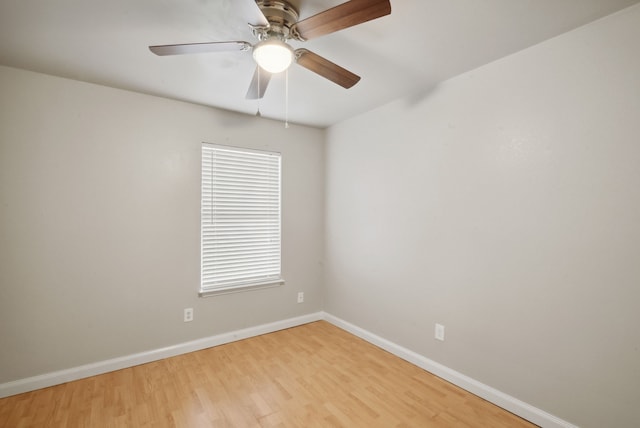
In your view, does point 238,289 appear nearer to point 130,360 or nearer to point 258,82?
point 130,360

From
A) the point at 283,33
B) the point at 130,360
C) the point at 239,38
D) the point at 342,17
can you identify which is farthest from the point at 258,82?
the point at 130,360

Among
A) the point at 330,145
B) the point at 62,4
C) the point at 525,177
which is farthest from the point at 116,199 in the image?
the point at 525,177

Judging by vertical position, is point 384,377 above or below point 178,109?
below

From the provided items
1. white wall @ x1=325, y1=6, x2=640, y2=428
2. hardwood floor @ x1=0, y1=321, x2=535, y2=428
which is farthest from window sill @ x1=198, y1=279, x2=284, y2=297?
white wall @ x1=325, y1=6, x2=640, y2=428

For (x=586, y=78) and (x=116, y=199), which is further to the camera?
(x=116, y=199)

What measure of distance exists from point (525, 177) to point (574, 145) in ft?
1.02

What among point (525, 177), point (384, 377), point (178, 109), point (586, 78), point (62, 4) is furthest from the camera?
point (178, 109)

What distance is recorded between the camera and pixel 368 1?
1181mm

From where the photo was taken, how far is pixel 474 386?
2.22 m

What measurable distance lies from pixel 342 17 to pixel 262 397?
2.50m

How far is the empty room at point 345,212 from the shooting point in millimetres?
1650

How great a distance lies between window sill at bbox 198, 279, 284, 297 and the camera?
3016mm

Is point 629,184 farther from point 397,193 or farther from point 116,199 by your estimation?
point 116,199

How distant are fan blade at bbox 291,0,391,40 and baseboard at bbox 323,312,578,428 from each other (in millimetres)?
2531
